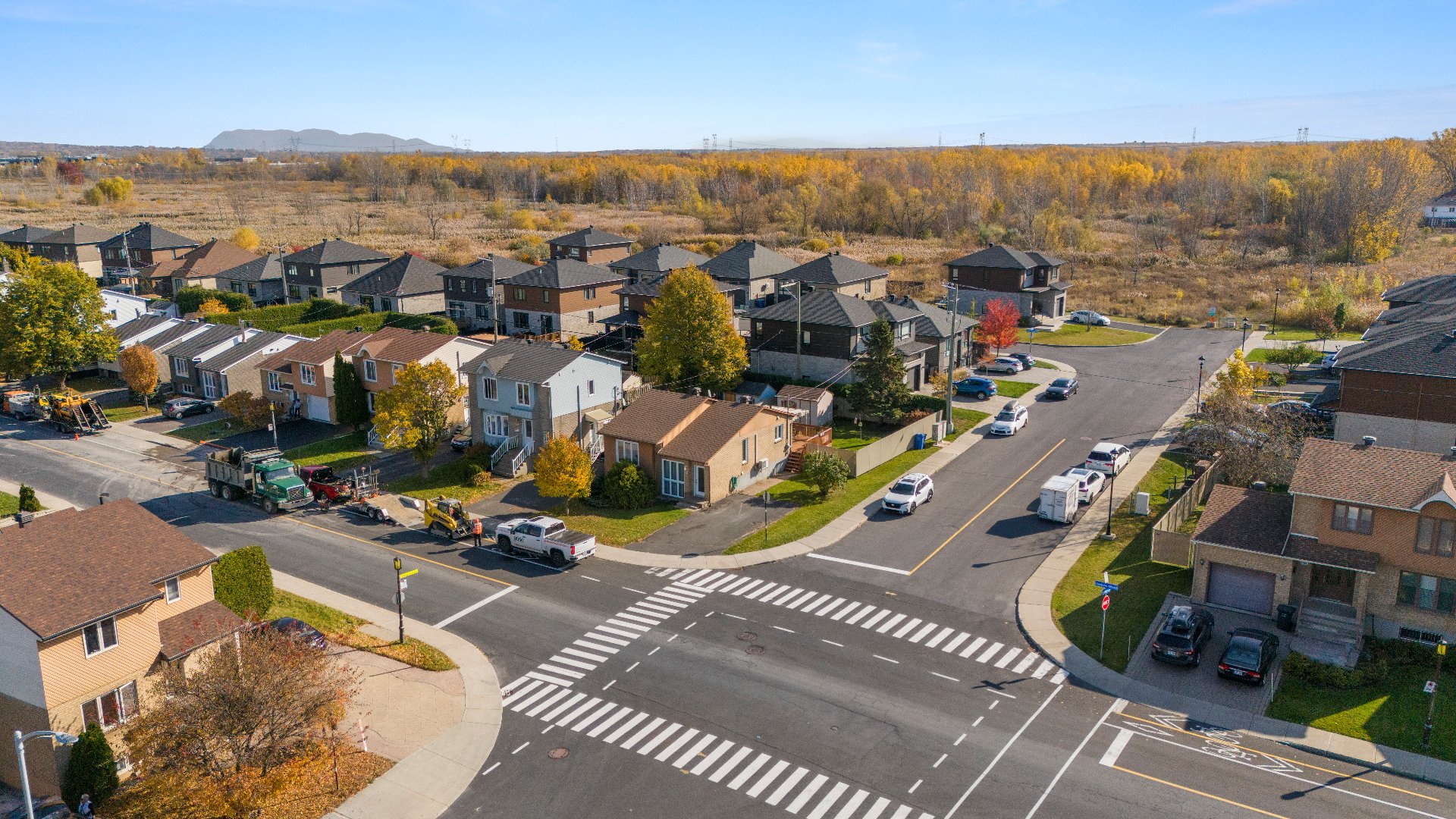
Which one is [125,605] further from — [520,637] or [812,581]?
[812,581]

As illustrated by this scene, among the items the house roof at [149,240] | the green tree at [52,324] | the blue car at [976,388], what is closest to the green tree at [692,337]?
the blue car at [976,388]

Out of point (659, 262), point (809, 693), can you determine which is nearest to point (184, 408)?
point (659, 262)

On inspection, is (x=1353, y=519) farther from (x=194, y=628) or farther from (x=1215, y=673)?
(x=194, y=628)

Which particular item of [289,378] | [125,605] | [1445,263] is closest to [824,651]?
[125,605]

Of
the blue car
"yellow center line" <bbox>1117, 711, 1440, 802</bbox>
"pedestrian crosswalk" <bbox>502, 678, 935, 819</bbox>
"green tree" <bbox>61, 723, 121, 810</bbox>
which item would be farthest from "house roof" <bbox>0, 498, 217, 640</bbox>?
the blue car

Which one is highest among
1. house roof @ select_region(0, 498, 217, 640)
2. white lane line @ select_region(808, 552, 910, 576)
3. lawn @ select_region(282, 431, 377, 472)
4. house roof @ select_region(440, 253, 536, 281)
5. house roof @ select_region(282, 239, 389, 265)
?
house roof @ select_region(282, 239, 389, 265)

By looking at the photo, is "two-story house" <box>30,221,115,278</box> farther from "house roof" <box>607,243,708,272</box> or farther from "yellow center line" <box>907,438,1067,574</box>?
"yellow center line" <box>907,438,1067,574</box>
